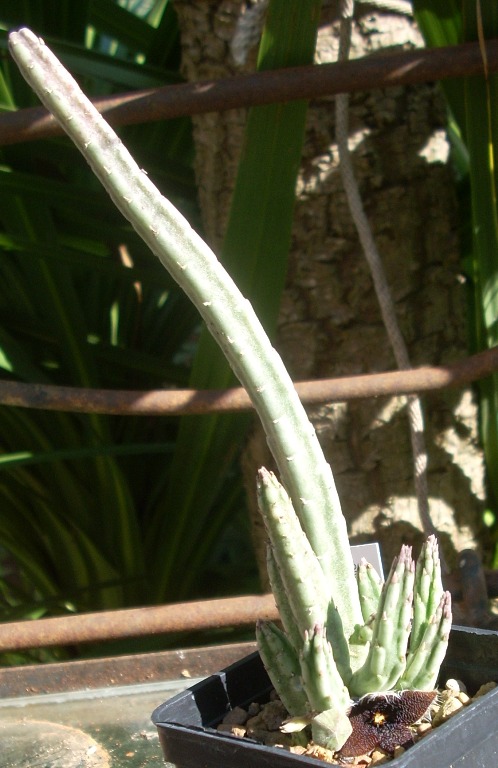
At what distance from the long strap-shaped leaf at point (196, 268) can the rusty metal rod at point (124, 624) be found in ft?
1.43

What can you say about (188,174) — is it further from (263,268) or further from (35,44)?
(35,44)

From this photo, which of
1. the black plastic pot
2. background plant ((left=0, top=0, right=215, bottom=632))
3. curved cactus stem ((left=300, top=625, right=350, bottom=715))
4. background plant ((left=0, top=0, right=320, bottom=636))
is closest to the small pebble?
the black plastic pot

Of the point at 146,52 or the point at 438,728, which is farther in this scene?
the point at 146,52

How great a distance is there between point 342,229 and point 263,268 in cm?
A: 18

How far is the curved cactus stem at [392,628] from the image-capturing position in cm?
55

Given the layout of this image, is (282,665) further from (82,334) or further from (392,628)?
(82,334)

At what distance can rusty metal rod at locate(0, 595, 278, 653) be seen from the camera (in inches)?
38.0

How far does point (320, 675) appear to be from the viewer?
0.53m

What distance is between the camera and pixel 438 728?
0.54 m

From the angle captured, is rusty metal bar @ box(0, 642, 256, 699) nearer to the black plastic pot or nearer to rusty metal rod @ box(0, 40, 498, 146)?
the black plastic pot

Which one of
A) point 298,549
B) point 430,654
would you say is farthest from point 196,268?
point 430,654

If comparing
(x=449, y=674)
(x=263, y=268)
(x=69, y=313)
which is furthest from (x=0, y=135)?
(x=449, y=674)

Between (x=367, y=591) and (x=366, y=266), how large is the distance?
74cm

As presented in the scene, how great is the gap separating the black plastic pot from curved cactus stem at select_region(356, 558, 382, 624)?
0.10 metres
